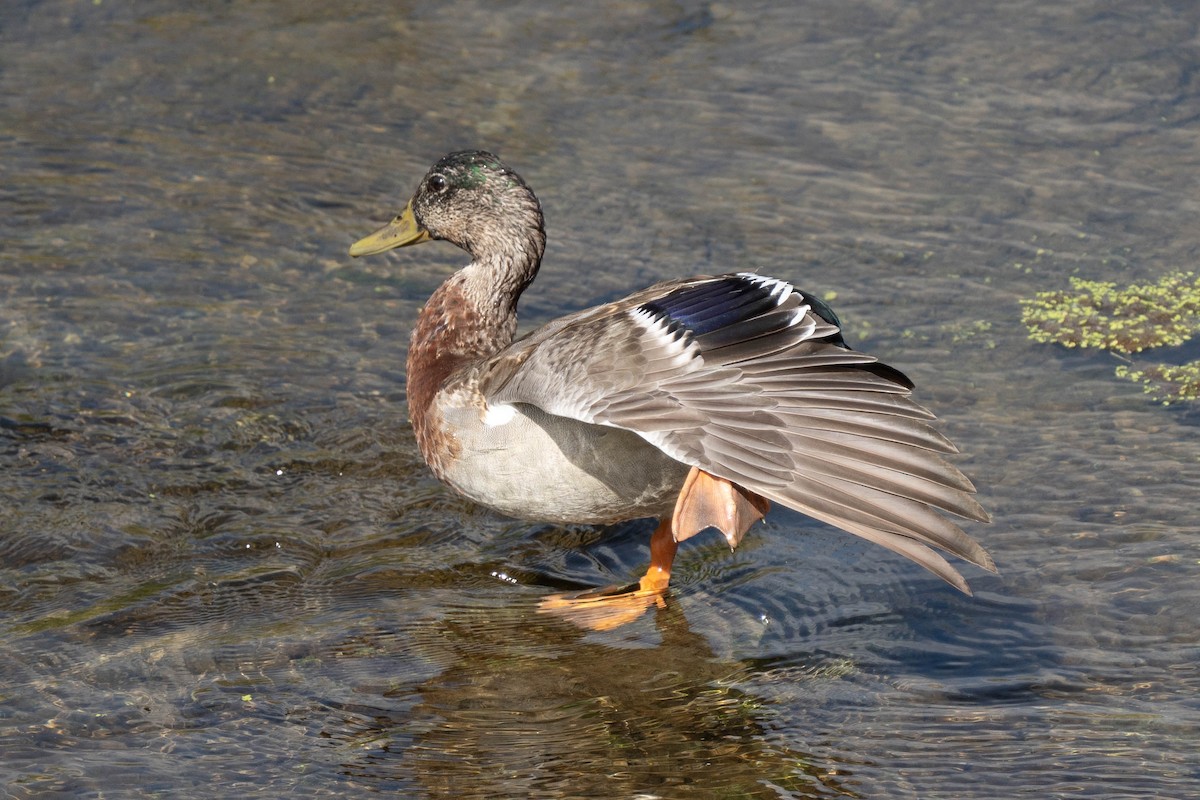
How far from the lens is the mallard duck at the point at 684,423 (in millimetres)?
3719

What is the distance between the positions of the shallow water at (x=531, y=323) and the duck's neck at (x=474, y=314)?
1.77ft

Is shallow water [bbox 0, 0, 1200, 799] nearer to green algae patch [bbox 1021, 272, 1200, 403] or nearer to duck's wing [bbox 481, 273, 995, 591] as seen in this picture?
green algae patch [bbox 1021, 272, 1200, 403]

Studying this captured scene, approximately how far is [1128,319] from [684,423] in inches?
125

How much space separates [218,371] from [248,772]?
109 inches

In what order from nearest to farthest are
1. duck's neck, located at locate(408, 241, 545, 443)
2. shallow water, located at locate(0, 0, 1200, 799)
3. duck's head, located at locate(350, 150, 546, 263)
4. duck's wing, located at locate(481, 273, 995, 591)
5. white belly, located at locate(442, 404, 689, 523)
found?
1. duck's wing, located at locate(481, 273, 995, 591)
2. shallow water, located at locate(0, 0, 1200, 799)
3. white belly, located at locate(442, 404, 689, 523)
4. duck's neck, located at locate(408, 241, 545, 443)
5. duck's head, located at locate(350, 150, 546, 263)

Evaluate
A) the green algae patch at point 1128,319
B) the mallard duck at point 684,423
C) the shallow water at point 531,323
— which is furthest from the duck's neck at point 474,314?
the green algae patch at point 1128,319

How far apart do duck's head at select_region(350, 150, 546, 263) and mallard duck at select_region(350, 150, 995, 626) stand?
55 millimetres

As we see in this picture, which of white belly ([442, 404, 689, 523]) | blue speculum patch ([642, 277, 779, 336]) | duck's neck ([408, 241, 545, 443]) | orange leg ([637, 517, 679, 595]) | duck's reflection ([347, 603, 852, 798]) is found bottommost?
duck's reflection ([347, 603, 852, 798])

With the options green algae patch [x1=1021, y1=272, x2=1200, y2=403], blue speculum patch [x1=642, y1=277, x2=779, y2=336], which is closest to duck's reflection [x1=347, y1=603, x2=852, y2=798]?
blue speculum patch [x1=642, y1=277, x2=779, y2=336]

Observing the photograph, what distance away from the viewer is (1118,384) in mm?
5965

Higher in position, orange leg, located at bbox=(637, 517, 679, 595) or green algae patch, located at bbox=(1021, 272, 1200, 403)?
green algae patch, located at bbox=(1021, 272, 1200, 403)

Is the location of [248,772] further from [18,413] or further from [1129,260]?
[1129,260]

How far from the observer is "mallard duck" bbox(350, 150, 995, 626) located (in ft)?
12.2

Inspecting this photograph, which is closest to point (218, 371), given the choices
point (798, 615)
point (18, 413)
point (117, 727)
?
point (18, 413)
